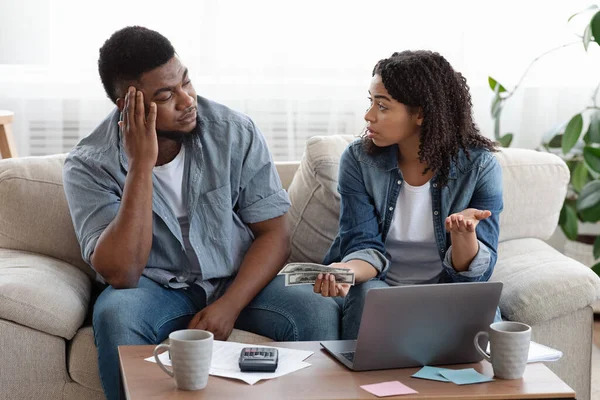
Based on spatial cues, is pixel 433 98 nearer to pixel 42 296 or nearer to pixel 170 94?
pixel 170 94

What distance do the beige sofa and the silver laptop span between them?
1.73 ft

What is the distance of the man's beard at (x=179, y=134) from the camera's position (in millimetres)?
2135

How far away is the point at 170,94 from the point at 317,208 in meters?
0.61

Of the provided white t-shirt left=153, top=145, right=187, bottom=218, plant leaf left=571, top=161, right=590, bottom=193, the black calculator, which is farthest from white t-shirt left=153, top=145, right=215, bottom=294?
plant leaf left=571, top=161, right=590, bottom=193

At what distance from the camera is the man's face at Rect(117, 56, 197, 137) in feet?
6.70

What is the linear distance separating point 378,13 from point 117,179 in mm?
1631

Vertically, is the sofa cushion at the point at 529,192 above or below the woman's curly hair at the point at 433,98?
below

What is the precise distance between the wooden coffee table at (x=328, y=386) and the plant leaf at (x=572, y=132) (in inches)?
70.3

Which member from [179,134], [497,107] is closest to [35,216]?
[179,134]

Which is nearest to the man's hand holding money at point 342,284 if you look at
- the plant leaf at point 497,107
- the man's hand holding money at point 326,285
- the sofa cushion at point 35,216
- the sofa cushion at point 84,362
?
the man's hand holding money at point 326,285

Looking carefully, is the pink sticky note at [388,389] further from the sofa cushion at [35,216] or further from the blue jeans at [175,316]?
the sofa cushion at [35,216]

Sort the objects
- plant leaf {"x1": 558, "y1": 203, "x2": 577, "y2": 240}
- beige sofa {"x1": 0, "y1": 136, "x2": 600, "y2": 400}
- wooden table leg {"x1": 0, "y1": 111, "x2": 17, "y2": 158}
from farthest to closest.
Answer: plant leaf {"x1": 558, "y1": 203, "x2": 577, "y2": 240} → wooden table leg {"x1": 0, "y1": 111, "x2": 17, "y2": 158} → beige sofa {"x1": 0, "y1": 136, "x2": 600, "y2": 400}

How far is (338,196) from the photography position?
2.44m

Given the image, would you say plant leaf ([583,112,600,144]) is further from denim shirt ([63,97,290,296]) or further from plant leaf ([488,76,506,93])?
denim shirt ([63,97,290,296])
